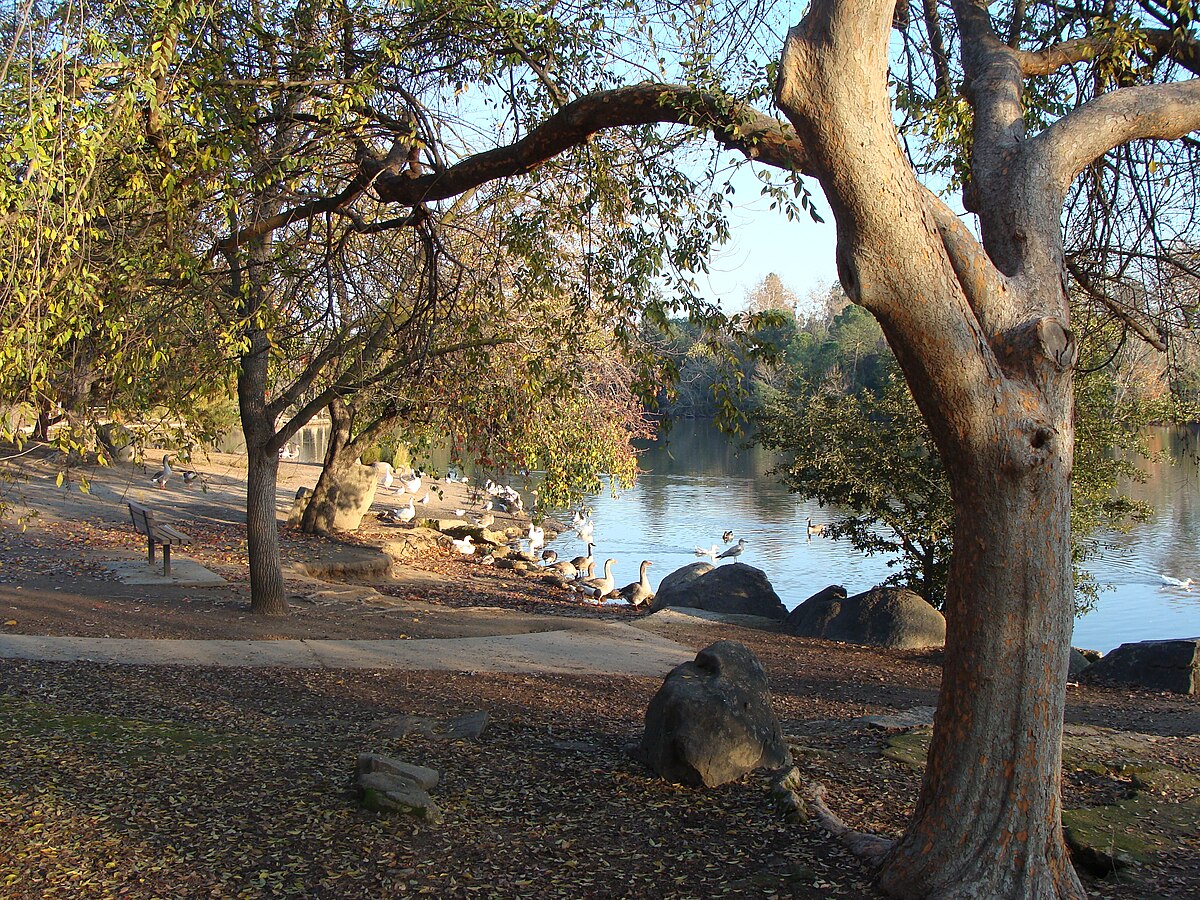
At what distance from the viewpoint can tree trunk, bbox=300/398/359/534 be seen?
67.1ft

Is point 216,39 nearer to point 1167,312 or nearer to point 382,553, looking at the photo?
point 1167,312

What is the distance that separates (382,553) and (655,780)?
13.3 metres

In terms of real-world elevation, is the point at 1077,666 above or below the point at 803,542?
below

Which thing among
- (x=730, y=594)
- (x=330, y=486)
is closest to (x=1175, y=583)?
(x=730, y=594)

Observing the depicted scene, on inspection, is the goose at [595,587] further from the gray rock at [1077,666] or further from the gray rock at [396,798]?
the gray rock at [396,798]

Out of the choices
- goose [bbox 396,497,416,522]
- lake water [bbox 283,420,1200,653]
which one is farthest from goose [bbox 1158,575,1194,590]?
goose [bbox 396,497,416,522]

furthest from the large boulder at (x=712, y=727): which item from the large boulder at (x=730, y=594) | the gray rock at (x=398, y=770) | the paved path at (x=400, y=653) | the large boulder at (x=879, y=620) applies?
the large boulder at (x=730, y=594)

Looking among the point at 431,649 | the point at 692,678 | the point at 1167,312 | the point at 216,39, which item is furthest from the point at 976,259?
the point at 431,649

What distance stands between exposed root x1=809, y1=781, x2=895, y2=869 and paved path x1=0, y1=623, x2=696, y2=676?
193 inches

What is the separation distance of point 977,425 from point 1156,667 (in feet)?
29.6

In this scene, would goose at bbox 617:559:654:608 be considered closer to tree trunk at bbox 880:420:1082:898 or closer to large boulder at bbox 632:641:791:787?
large boulder at bbox 632:641:791:787

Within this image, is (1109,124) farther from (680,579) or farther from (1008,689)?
(680,579)

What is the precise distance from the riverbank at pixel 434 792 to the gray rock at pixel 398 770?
5.1 inches

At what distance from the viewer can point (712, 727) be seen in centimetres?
575
